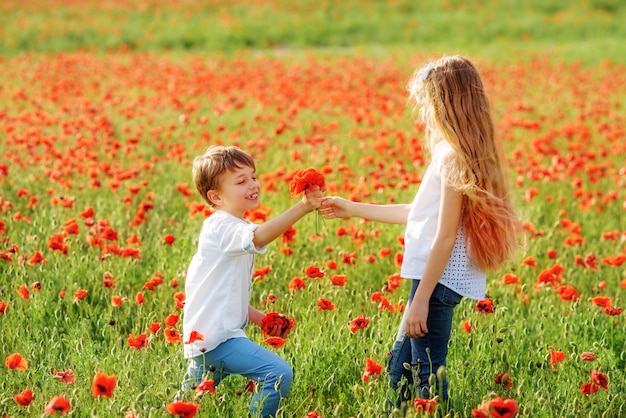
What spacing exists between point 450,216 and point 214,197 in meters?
0.92

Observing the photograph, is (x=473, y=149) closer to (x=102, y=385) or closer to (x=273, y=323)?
(x=273, y=323)

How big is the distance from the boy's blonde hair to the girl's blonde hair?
0.75m

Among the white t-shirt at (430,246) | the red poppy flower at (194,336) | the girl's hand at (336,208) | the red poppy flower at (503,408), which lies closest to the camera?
the red poppy flower at (503,408)

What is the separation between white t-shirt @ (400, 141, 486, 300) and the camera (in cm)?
300

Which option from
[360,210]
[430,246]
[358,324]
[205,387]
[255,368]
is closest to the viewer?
[205,387]

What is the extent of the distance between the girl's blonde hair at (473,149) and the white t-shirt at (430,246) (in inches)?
1.7

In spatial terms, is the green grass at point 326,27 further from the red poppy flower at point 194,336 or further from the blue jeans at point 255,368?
the red poppy flower at point 194,336

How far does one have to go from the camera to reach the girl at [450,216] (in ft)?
9.48

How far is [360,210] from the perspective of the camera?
129 inches

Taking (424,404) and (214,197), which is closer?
(424,404)

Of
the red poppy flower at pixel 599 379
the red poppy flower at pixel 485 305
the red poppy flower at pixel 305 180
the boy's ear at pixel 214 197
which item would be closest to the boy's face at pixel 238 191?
the boy's ear at pixel 214 197

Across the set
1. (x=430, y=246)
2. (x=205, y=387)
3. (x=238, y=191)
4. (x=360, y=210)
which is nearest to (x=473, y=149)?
(x=430, y=246)

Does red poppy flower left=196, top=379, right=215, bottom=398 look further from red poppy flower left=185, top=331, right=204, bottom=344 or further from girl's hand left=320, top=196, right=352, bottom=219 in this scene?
girl's hand left=320, top=196, right=352, bottom=219

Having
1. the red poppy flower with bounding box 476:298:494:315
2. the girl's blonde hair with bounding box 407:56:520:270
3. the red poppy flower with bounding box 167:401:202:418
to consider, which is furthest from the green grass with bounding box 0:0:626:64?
the red poppy flower with bounding box 167:401:202:418
